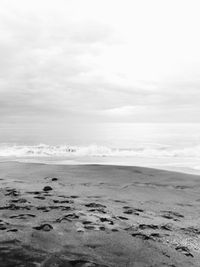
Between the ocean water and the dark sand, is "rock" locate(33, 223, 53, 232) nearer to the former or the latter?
the dark sand

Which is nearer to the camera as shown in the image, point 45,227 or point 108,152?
point 45,227

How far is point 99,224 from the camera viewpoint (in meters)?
4.47

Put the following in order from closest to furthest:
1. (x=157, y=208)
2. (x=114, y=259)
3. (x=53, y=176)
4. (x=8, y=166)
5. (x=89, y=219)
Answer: (x=114, y=259)
(x=89, y=219)
(x=157, y=208)
(x=53, y=176)
(x=8, y=166)

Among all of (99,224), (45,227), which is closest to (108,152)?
(99,224)

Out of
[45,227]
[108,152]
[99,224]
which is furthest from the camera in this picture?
Result: [108,152]

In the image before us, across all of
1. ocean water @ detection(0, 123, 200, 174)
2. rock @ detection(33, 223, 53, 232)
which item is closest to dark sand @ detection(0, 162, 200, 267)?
rock @ detection(33, 223, 53, 232)

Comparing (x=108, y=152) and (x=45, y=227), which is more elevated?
(x=108, y=152)

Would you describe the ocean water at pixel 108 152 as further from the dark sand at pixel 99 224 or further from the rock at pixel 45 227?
the rock at pixel 45 227

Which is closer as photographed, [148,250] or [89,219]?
[148,250]

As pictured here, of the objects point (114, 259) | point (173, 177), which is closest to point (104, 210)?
point (114, 259)

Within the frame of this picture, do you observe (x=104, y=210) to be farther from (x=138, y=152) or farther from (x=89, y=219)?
(x=138, y=152)

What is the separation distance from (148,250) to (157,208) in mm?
2534

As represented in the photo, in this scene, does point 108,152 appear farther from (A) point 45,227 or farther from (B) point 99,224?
(A) point 45,227

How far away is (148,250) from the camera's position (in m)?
3.66
